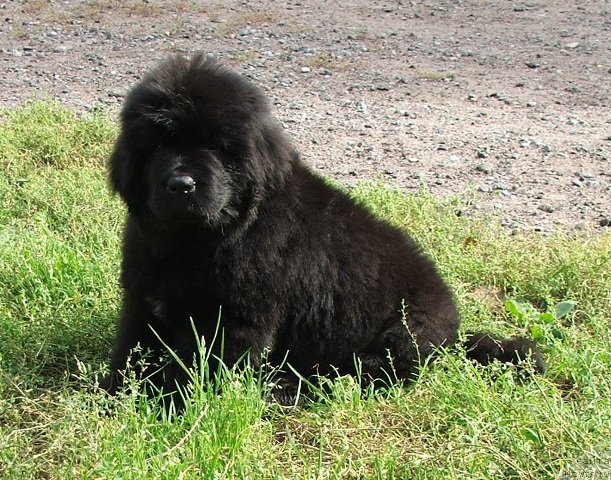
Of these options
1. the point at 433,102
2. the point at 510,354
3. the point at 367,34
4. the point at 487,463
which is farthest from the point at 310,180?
the point at 367,34

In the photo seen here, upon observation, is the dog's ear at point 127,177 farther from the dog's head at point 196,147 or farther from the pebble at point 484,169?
the pebble at point 484,169

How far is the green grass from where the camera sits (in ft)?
10.5

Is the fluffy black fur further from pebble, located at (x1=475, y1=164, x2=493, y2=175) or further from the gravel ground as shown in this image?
pebble, located at (x1=475, y1=164, x2=493, y2=175)

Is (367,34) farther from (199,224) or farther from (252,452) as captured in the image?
(252,452)

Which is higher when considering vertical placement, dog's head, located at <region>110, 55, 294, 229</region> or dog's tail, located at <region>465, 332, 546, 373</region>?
dog's head, located at <region>110, 55, 294, 229</region>

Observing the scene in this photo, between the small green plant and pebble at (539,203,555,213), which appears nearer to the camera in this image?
the small green plant

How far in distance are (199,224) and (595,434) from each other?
1863mm

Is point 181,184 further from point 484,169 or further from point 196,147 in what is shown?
point 484,169

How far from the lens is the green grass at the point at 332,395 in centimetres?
320

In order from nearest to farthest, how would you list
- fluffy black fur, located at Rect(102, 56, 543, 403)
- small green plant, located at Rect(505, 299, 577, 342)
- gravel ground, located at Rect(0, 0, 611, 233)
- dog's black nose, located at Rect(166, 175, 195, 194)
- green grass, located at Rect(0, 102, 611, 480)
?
green grass, located at Rect(0, 102, 611, 480) < dog's black nose, located at Rect(166, 175, 195, 194) < fluffy black fur, located at Rect(102, 56, 543, 403) < small green plant, located at Rect(505, 299, 577, 342) < gravel ground, located at Rect(0, 0, 611, 233)

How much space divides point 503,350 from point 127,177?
6.41ft

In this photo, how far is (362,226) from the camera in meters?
4.22

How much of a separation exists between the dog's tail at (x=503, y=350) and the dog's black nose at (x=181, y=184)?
1549 millimetres

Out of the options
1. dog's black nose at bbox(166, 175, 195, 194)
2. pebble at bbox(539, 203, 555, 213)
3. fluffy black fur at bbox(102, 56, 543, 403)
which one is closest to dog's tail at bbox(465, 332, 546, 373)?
fluffy black fur at bbox(102, 56, 543, 403)
